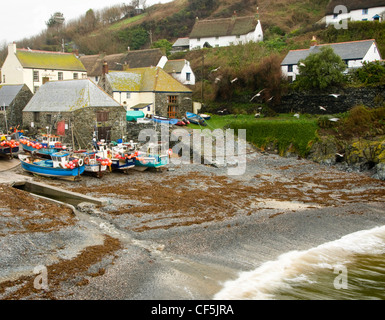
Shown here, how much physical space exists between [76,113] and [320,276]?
22.2 metres

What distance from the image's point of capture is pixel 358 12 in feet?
167

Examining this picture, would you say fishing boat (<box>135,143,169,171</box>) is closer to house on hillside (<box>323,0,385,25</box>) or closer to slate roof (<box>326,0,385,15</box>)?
house on hillside (<box>323,0,385,25</box>)

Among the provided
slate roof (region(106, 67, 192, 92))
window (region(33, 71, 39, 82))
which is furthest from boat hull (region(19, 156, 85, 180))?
window (region(33, 71, 39, 82))

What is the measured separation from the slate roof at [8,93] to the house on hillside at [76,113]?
464 centimetres

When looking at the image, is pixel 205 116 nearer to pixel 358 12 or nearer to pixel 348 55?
pixel 348 55

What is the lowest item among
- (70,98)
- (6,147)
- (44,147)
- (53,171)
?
(53,171)

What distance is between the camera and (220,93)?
40781 millimetres

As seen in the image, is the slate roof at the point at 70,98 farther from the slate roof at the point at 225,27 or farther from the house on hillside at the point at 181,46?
the house on hillside at the point at 181,46

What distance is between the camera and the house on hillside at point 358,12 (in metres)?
49.3

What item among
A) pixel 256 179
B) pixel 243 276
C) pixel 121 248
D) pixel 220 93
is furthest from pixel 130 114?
pixel 243 276

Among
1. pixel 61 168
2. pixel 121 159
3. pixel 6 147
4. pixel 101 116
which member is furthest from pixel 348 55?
pixel 6 147
